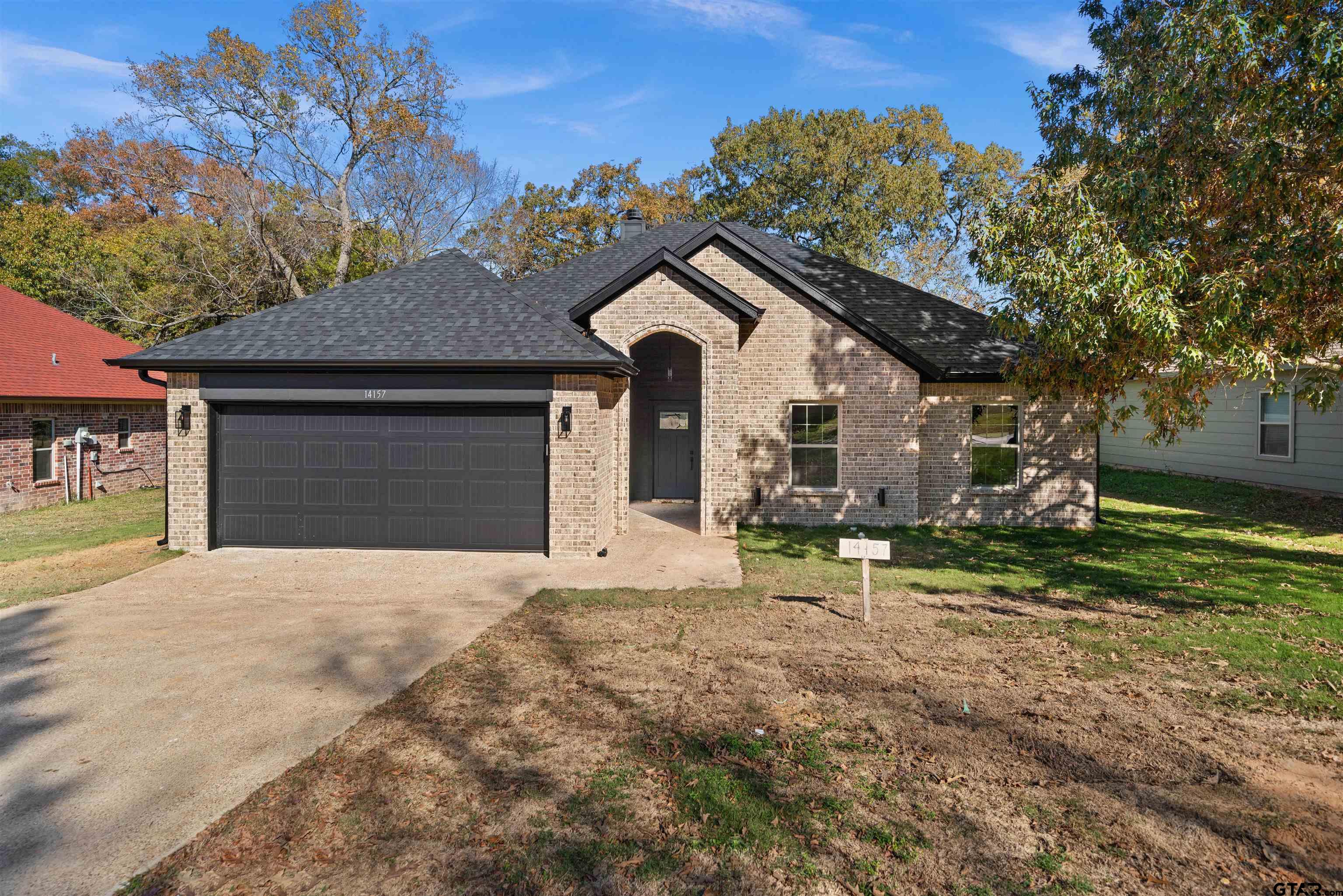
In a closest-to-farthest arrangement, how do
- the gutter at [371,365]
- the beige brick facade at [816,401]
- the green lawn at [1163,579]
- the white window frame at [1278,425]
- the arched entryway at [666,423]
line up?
the green lawn at [1163,579] < the gutter at [371,365] < the beige brick facade at [816,401] < the arched entryway at [666,423] < the white window frame at [1278,425]

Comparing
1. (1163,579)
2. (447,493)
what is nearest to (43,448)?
(447,493)

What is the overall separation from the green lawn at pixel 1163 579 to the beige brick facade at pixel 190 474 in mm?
6529

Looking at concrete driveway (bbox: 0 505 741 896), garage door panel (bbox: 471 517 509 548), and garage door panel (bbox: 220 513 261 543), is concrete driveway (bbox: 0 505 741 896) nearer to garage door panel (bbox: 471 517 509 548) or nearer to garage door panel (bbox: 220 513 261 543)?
garage door panel (bbox: 471 517 509 548)

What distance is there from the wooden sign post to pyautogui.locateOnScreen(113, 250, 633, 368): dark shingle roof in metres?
4.84

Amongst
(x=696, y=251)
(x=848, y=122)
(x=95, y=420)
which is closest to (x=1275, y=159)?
(x=696, y=251)

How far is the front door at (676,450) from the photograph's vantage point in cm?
1673

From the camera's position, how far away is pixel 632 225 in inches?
773

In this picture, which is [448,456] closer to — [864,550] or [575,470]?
[575,470]

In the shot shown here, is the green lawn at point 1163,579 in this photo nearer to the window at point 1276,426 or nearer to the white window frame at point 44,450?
the window at point 1276,426

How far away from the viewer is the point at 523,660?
6609 millimetres

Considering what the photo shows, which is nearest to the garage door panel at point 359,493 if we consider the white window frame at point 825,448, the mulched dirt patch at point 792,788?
the mulched dirt patch at point 792,788

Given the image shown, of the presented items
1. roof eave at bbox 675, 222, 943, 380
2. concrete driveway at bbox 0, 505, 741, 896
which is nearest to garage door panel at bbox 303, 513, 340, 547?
concrete driveway at bbox 0, 505, 741, 896

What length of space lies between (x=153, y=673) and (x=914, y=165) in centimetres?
3447

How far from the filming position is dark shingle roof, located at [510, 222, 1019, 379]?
1436cm
